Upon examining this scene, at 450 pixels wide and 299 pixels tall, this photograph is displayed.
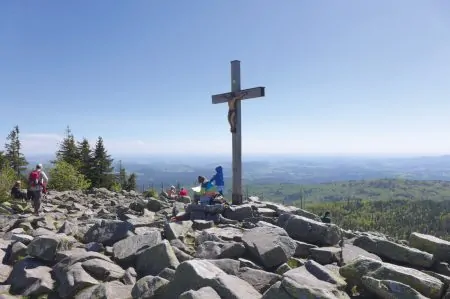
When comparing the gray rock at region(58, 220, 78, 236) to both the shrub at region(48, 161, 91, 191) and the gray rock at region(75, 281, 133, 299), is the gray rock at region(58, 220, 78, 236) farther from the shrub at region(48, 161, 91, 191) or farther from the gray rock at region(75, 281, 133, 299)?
the shrub at region(48, 161, 91, 191)

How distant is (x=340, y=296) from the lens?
6.50 m

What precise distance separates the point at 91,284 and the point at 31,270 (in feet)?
5.98

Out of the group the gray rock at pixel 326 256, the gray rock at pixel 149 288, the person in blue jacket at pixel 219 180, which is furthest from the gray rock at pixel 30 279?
the person in blue jacket at pixel 219 180

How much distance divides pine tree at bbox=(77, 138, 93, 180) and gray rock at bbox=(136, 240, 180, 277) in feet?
184

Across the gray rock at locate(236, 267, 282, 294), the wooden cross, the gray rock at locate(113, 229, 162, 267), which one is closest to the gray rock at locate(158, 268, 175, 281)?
the gray rock at locate(236, 267, 282, 294)

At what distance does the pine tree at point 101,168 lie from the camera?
60.6m

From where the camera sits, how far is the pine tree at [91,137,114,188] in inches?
2384

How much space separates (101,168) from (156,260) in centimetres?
5824

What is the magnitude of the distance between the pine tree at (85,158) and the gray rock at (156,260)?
184ft

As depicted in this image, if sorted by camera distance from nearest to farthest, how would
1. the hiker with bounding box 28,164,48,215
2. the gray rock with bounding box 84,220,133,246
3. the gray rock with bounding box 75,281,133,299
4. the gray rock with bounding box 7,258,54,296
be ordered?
1. the gray rock with bounding box 75,281,133,299
2. the gray rock with bounding box 7,258,54,296
3. the gray rock with bounding box 84,220,133,246
4. the hiker with bounding box 28,164,48,215

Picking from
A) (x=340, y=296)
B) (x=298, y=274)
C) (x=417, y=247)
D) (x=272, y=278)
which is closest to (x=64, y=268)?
(x=272, y=278)

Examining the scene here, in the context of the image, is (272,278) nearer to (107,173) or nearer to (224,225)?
(224,225)

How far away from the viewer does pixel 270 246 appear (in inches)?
346

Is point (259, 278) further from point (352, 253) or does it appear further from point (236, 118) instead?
point (236, 118)
